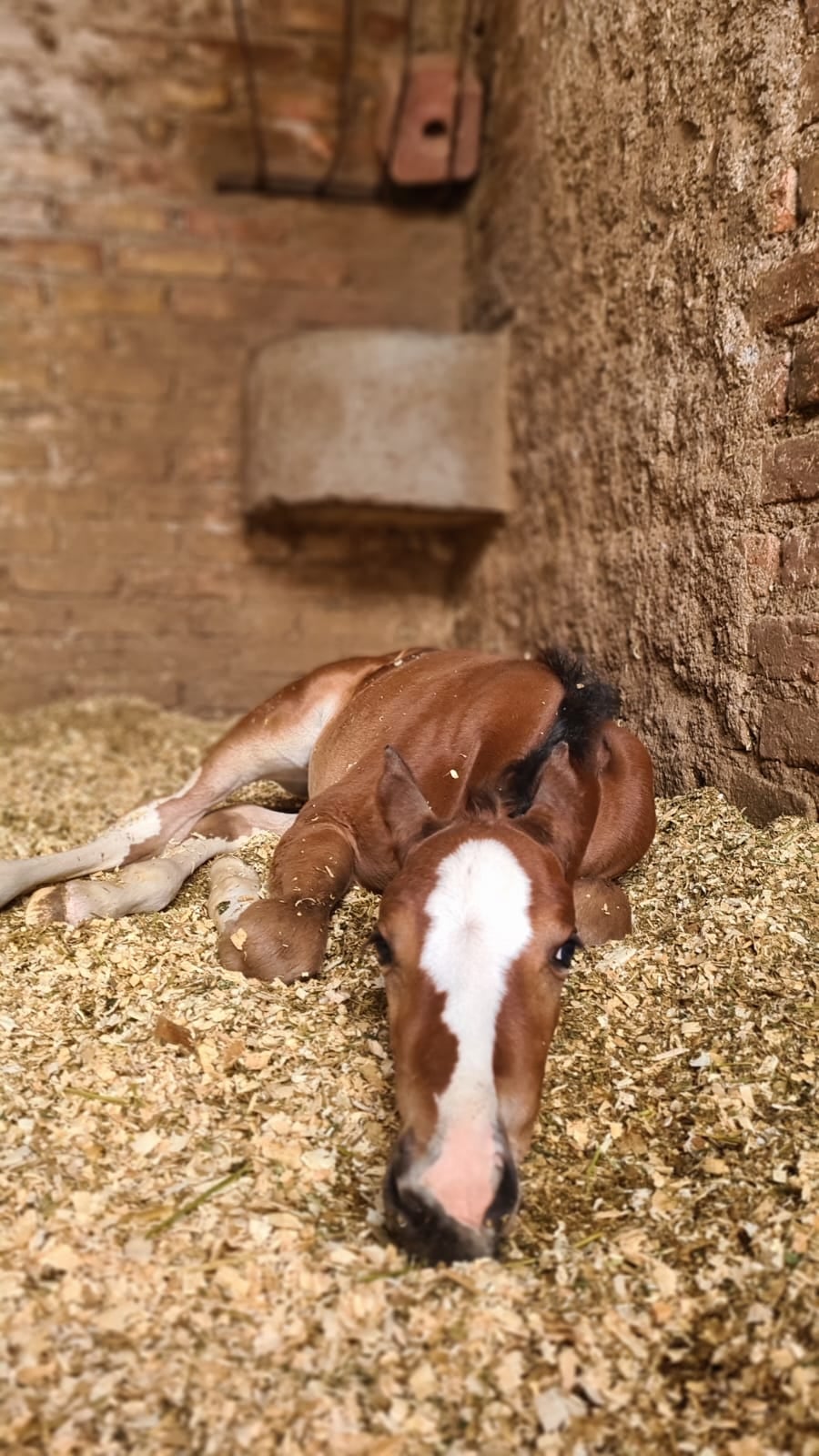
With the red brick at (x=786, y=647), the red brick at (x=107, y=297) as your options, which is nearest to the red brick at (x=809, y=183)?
the red brick at (x=786, y=647)

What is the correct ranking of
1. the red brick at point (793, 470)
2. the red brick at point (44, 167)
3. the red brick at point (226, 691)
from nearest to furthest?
the red brick at point (793, 470) < the red brick at point (44, 167) < the red brick at point (226, 691)

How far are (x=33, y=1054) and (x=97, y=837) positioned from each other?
1.09 metres

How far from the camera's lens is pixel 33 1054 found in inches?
73.9

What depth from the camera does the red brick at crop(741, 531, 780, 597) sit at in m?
2.48

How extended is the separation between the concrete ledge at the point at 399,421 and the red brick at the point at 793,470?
2.25 metres

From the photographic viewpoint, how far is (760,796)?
253 cm

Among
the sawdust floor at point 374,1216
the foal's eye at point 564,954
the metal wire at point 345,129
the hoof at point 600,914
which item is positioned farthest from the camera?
the metal wire at point 345,129

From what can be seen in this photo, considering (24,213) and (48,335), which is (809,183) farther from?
(24,213)

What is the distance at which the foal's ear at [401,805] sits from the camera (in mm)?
1903

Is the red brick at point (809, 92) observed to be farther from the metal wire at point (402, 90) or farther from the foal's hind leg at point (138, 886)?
the metal wire at point (402, 90)

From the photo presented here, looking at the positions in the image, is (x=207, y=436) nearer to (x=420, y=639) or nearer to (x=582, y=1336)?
(x=420, y=639)

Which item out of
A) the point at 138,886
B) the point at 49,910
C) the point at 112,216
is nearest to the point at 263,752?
the point at 138,886

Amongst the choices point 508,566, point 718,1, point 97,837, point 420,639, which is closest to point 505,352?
point 508,566

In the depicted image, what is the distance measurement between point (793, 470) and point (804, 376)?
0.19 m
